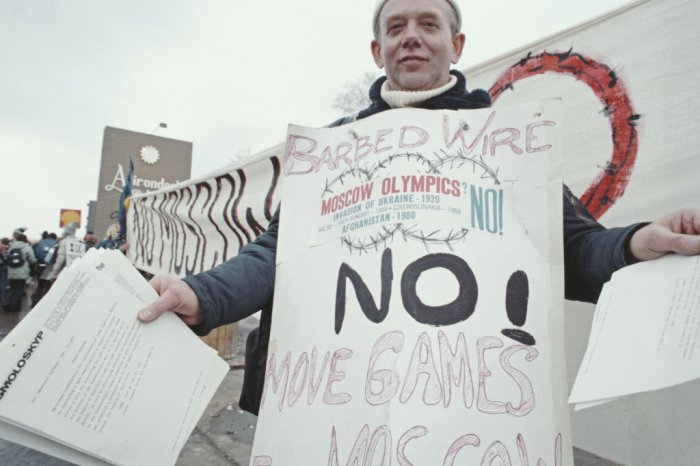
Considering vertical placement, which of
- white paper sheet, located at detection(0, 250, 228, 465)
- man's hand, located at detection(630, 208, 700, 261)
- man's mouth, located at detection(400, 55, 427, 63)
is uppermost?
man's mouth, located at detection(400, 55, 427, 63)

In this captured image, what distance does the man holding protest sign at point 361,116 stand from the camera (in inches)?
38.0

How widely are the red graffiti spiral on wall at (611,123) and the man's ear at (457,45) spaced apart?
2.61 ft

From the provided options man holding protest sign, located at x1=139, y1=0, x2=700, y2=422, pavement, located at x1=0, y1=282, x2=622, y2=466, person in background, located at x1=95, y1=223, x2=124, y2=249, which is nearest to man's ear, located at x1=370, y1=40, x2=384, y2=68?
man holding protest sign, located at x1=139, y1=0, x2=700, y2=422

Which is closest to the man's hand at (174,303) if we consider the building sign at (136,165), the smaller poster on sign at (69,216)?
the building sign at (136,165)

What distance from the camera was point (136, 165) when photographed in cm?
1425

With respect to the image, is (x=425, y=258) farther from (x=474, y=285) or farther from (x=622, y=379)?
(x=622, y=379)

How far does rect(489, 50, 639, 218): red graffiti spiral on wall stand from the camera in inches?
69.1

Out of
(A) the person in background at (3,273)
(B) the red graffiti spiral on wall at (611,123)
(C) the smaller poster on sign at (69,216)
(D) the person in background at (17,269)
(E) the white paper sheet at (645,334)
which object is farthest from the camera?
(C) the smaller poster on sign at (69,216)

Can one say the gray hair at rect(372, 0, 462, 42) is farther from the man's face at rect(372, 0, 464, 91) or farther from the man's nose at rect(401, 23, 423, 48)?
the man's nose at rect(401, 23, 423, 48)

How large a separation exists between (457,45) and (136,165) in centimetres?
1475

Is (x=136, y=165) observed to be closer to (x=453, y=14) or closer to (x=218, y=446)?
(x=218, y=446)

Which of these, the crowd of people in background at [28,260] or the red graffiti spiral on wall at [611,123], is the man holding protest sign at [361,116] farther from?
the crowd of people in background at [28,260]

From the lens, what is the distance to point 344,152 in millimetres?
1141

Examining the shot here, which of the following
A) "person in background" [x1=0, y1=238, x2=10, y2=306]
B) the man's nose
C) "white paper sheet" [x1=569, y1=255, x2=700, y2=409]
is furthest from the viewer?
"person in background" [x1=0, y1=238, x2=10, y2=306]
